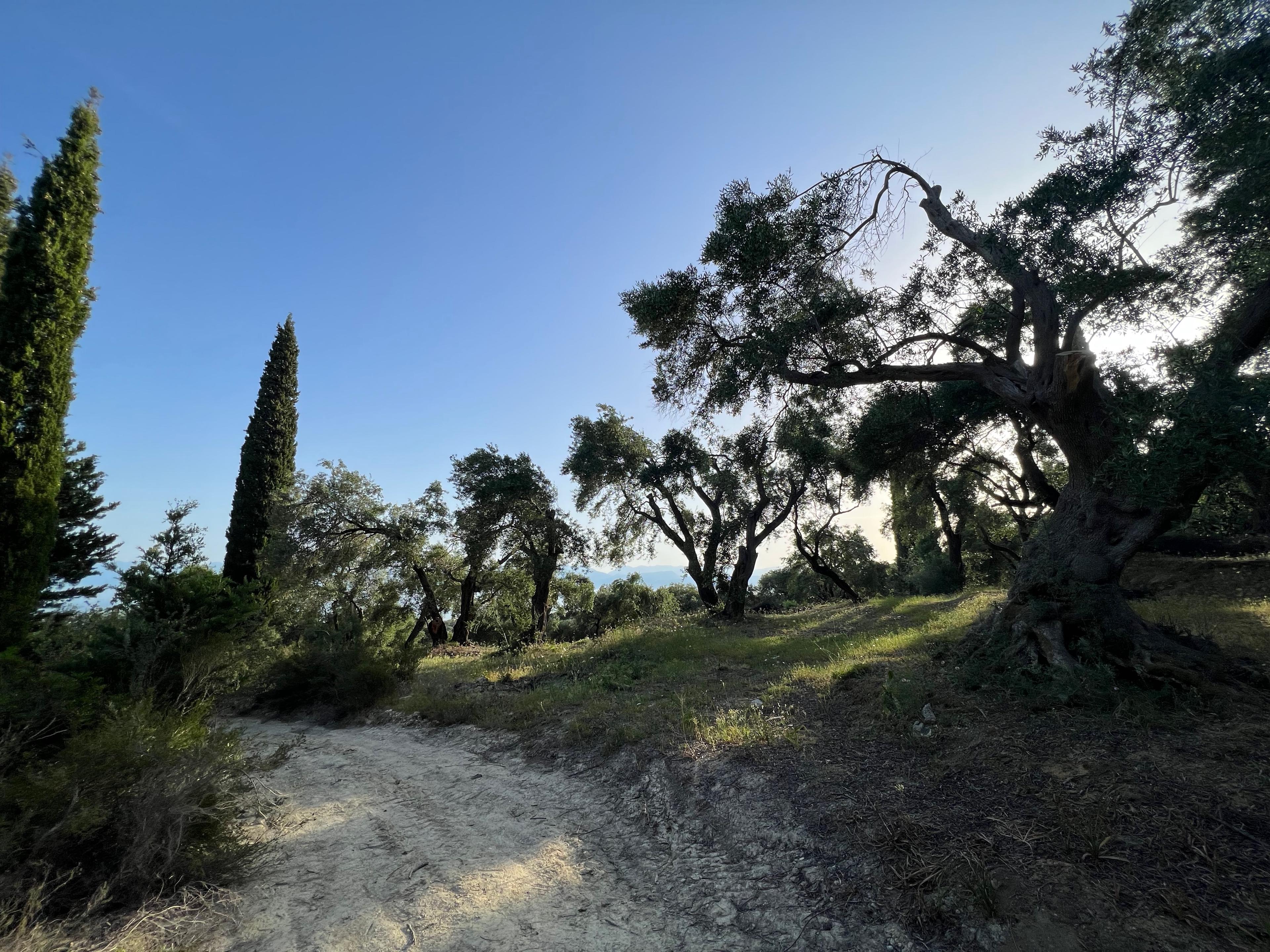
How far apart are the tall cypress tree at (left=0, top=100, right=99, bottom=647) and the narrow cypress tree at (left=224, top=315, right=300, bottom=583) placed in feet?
29.1

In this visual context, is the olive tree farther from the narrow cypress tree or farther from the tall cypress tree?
the narrow cypress tree

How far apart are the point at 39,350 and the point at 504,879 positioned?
51.7 ft

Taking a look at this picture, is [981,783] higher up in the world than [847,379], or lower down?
lower down

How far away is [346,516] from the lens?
22406 millimetres

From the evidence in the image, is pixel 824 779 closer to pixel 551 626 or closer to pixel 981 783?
pixel 981 783

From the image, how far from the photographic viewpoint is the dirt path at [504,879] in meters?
3.65

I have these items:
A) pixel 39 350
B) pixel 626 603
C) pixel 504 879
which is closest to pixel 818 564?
pixel 626 603

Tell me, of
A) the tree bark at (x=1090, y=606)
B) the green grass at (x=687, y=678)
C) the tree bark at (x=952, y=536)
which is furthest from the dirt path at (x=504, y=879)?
the tree bark at (x=952, y=536)

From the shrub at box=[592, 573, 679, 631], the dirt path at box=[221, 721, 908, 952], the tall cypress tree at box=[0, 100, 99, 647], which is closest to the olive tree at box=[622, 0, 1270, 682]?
the dirt path at box=[221, 721, 908, 952]

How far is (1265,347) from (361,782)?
12502 mm

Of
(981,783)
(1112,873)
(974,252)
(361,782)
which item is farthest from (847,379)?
(361,782)

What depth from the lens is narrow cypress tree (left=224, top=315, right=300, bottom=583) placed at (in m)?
21.1

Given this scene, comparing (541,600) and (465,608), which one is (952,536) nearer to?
(541,600)

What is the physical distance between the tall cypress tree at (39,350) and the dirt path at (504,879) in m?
9.87
